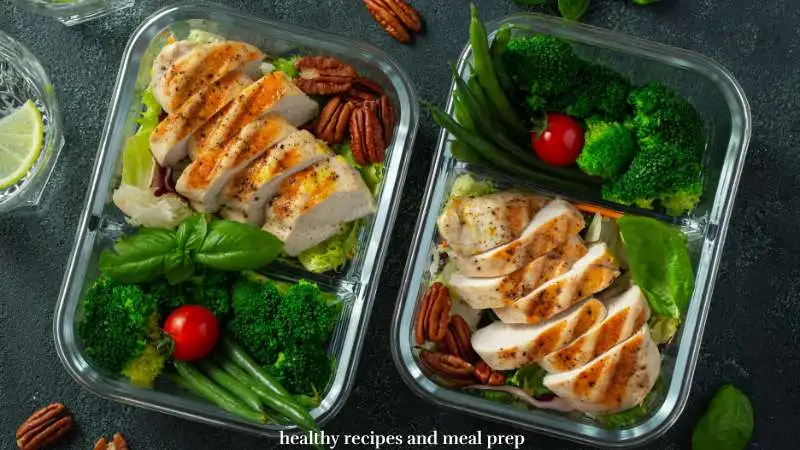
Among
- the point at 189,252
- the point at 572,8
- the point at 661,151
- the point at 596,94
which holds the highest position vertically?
the point at 572,8

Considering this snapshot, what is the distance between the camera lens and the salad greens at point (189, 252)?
2.68 metres

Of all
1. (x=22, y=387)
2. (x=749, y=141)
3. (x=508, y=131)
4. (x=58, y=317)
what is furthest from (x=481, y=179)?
(x=22, y=387)

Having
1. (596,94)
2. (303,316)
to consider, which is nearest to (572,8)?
(596,94)

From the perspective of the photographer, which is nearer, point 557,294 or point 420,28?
point 557,294

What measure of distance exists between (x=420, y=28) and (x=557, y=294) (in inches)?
44.5

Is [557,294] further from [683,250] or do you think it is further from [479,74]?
[479,74]

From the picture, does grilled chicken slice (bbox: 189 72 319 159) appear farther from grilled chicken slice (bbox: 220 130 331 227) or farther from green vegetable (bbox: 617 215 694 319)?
green vegetable (bbox: 617 215 694 319)

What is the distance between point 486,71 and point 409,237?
70cm

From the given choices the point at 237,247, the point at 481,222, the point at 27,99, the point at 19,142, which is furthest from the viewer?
the point at 27,99

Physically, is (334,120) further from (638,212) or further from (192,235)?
(638,212)

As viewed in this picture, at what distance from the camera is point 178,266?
2.71 meters

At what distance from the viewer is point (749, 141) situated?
301 cm

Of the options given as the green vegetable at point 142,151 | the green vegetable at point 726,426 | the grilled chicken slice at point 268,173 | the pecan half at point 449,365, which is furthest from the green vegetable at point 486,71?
the green vegetable at point 726,426

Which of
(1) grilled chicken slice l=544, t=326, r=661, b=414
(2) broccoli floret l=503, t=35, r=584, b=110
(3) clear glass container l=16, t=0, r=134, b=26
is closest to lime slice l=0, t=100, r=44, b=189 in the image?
(3) clear glass container l=16, t=0, r=134, b=26
